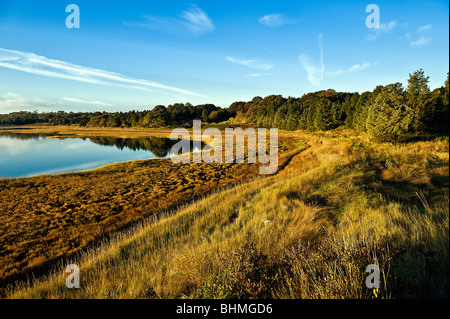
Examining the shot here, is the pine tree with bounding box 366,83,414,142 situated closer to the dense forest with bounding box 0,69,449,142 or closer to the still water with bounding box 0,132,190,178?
the dense forest with bounding box 0,69,449,142

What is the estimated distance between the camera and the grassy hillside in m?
2.23

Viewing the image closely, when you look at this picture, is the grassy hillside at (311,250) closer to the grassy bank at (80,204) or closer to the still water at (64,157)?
the grassy bank at (80,204)

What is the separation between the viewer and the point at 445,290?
5.66 ft

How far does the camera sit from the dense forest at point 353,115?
3117 millimetres

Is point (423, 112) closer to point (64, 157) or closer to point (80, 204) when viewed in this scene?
point (80, 204)

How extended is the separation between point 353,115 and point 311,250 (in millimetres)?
43444

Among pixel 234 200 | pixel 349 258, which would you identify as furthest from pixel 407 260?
pixel 234 200

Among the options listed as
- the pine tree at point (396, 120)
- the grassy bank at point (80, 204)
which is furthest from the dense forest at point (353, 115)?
the grassy bank at point (80, 204)

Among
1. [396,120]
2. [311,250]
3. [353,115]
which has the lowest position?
[311,250]

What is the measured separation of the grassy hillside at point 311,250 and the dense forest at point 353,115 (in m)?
0.44

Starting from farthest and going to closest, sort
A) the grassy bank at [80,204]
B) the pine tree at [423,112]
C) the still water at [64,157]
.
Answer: the still water at [64,157], the grassy bank at [80,204], the pine tree at [423,112]

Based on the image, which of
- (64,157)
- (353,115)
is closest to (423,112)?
(353,115)

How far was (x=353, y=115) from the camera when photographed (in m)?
37.8

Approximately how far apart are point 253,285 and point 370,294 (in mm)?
1362
